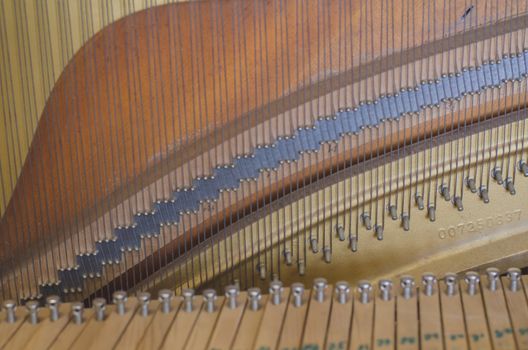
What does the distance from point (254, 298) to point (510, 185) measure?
1295 millimetres

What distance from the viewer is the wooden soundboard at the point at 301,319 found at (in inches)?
104

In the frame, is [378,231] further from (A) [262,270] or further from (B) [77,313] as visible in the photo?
(B) [77,313]

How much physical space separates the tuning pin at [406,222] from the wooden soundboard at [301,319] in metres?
0.64

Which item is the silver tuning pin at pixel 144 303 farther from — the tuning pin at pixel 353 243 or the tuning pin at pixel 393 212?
the tuning pin at pixel 393 212

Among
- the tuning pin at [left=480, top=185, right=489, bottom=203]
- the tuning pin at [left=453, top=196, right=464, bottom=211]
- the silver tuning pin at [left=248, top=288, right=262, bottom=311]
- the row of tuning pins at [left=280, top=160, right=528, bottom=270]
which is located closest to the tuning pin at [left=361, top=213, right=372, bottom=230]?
the row of tuning pins at [left=280, top=160, right=528, bottom=270]

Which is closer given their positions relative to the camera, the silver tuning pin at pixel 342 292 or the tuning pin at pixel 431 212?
the silver tuning pin at pixel 342 292

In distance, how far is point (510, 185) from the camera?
363 centimetres

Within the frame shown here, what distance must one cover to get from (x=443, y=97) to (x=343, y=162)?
0.44 m

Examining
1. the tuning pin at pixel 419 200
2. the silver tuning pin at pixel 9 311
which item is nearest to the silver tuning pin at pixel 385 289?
the tuning pin at pixel 419 200

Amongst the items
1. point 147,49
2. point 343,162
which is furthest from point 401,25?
point 147,49

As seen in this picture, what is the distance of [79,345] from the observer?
8.96 feet

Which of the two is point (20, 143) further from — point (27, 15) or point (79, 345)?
point (79, 345)

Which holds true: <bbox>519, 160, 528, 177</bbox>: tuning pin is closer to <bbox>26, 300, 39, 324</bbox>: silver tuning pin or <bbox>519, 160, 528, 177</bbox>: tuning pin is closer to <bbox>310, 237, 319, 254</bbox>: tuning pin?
<bbox>310, 237, 319, 254</bbox>: tuning pin

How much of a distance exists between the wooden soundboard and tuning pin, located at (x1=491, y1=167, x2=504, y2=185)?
2.51ft
